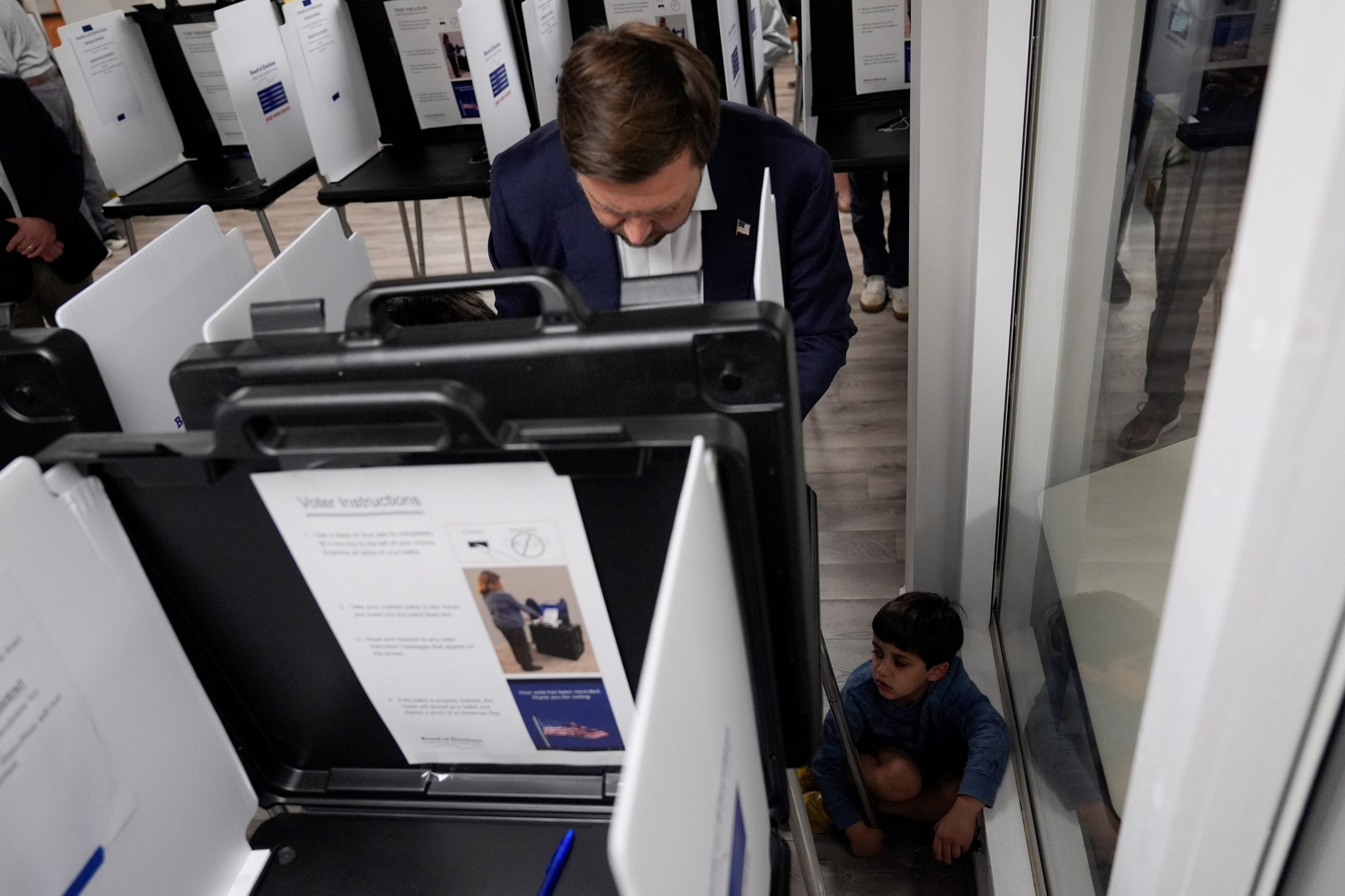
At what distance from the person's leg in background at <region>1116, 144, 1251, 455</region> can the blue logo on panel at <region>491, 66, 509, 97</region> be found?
2196 millimetres

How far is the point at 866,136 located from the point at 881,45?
30 centimetres

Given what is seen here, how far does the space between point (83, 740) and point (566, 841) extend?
0.33 meters

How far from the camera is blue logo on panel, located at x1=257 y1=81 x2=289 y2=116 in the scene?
304cm

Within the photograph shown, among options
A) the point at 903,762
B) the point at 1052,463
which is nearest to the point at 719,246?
the point at 1052,463

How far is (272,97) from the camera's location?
3.10 metres

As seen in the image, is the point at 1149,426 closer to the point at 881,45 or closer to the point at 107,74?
the point at 881,45

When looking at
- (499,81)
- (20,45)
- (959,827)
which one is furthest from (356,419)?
(20,45)

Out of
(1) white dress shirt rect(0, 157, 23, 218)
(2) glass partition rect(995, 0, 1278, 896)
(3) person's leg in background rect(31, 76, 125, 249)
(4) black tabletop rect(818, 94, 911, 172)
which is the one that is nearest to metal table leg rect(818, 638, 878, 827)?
(2) glass partition rect(995, 0, 1278, 896)

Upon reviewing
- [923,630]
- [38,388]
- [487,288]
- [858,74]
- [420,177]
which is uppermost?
[487,288]

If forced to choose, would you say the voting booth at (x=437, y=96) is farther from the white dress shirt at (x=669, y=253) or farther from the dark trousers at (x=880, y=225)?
the white dress shirt at (x=669, y=253)

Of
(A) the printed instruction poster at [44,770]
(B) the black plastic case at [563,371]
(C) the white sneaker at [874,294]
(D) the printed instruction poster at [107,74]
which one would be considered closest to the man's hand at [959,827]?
(B) the black plastic case at [563,371]

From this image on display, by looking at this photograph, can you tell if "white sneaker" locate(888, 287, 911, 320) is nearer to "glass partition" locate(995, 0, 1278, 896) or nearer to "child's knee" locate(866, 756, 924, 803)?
"glass partition" locate(995, 0, 1278, 896)

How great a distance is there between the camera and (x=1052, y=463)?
1.36 meters

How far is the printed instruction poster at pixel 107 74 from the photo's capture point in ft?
10.00
